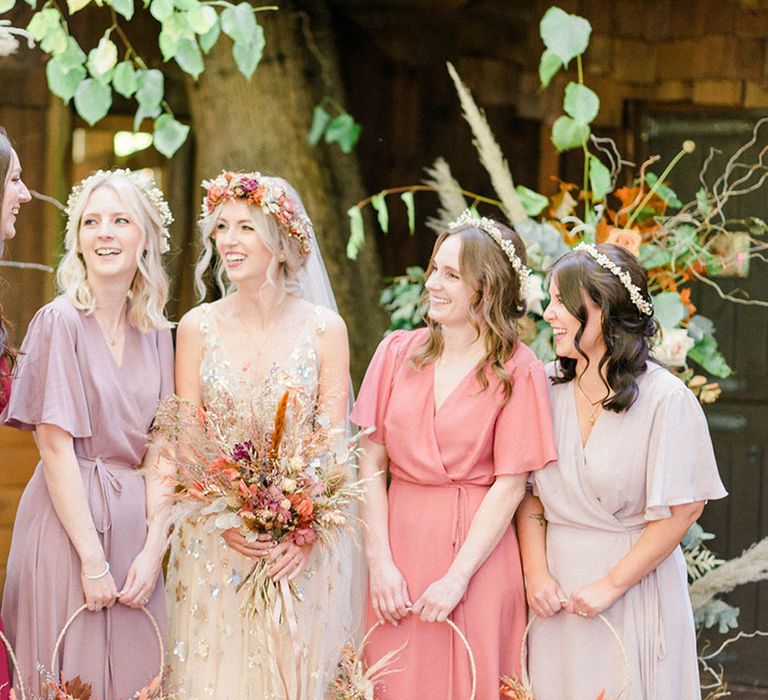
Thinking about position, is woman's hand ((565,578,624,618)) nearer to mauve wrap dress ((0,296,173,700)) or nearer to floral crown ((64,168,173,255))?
mauve wrap dress ((0,296,173,700))

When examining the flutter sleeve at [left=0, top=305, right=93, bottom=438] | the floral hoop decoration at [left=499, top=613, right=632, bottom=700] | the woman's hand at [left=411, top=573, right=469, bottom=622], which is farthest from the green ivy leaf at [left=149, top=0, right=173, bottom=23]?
the floral hoop decoration at [left=499, top=613, right=632, bottom=700]

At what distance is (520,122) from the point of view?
5.18m

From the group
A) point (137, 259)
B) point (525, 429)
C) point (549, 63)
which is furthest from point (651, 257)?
point (137, 259)

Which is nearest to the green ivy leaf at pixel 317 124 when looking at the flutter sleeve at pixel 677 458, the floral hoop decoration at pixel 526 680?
the flutter sleeve at pixel 677 458

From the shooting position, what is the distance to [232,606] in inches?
139

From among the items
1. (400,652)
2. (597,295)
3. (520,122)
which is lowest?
(400,652)

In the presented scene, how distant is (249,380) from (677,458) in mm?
1241

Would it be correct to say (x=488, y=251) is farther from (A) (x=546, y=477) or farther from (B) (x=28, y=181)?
(B) (x=28, y=181)

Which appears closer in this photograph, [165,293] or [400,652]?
[400,652]

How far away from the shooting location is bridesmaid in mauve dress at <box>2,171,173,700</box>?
10.7 feet

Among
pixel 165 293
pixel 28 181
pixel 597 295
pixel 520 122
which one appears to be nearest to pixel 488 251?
pixel 597 295

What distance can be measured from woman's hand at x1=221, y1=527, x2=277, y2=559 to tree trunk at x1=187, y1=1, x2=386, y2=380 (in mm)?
2131

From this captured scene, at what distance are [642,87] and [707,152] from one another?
1.25 ft

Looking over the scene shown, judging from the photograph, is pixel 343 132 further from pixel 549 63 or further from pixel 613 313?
pixel 613 313
